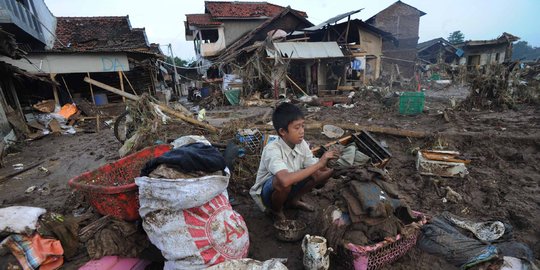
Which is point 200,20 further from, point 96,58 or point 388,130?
point 388,130

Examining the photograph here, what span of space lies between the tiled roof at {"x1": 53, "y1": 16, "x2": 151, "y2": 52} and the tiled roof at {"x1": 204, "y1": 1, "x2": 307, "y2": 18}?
21.3 ft

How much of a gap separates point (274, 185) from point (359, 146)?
7.03ft

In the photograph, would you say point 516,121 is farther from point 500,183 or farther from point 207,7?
point 207,7

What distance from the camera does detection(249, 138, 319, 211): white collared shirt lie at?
7.77 feet

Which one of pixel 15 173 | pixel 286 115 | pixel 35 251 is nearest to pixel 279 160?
pixel 286 115

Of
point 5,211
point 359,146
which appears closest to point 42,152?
point 5,211

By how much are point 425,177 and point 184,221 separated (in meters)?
3.67

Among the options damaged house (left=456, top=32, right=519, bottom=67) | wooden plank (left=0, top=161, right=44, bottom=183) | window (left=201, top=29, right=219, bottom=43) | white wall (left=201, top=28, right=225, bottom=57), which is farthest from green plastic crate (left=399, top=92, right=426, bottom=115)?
damaged house (left=456, top=32, right=519, bottom=67)

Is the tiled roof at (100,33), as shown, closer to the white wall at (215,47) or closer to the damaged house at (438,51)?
the white wall at (215,47)

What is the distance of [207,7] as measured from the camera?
21625mm

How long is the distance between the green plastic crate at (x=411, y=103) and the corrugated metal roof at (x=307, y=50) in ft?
23.4

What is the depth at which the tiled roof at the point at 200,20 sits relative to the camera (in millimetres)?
20625

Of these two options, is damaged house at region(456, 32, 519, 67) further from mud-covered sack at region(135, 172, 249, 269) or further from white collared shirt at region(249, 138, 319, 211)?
mud-covered sack at region(135, 172, 249, 269)

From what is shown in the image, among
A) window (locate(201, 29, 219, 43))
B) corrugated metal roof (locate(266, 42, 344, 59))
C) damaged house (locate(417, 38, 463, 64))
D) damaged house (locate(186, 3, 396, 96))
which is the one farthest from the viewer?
damaged house (locate(417, 38, 463, 64))
